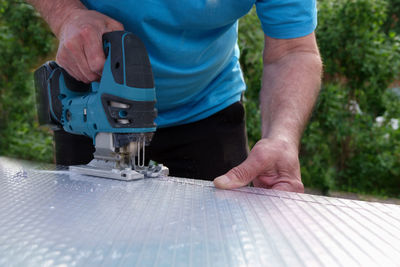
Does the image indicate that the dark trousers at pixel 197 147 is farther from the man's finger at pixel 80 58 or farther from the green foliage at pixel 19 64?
the green foliage at pixel 19 64

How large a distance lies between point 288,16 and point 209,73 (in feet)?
1.29

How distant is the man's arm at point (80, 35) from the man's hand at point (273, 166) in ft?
1.78

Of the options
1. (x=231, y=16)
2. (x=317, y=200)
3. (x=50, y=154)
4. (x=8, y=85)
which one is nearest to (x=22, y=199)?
(x=317, y=200)

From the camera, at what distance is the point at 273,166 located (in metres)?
1.13

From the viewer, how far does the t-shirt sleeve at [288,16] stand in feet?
4.54

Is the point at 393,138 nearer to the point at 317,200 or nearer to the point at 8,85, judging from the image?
the point at 317,200

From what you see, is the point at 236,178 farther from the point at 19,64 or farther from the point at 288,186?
the point at 19,64

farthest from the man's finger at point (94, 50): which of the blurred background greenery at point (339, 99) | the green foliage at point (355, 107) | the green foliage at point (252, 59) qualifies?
the green foliage at point (355, 107)

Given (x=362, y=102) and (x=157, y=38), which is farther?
(x=362, y=102)

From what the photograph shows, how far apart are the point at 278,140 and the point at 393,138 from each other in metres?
3.41

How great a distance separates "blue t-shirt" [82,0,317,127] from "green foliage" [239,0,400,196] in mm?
2409

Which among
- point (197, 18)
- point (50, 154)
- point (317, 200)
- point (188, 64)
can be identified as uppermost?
point (197, 18)

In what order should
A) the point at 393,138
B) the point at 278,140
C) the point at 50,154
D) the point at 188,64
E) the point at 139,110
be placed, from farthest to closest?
the point at 393,138 < the point at 50,154 < the point at 188,64 < the point at 278,140 < the point at 139,110

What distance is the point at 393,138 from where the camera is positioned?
13.1 ft
